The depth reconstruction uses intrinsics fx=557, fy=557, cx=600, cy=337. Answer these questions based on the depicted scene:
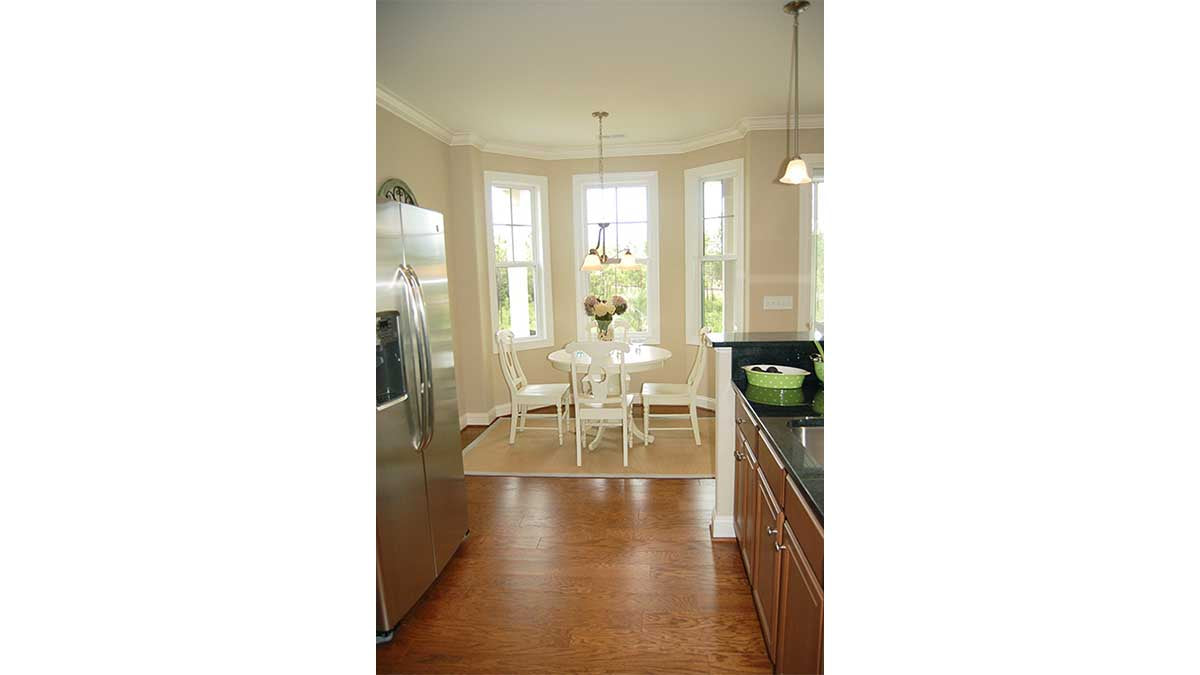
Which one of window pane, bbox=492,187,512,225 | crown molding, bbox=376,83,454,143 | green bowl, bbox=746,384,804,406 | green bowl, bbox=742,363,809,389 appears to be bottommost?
green bowl, bbox=746,384,804,406

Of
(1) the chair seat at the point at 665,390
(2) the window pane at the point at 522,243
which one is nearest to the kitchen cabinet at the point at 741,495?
(1) the chair seat at the point at 665,390

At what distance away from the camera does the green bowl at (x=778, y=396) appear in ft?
6.97

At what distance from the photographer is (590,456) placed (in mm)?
4082

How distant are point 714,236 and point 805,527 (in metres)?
4.21

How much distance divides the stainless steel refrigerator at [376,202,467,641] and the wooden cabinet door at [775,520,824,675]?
51.7 inches

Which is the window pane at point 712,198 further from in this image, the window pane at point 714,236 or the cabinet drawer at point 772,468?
the cabinet drawer at point 772,468

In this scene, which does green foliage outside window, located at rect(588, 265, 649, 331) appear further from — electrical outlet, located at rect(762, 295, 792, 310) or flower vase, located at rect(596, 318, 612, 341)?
electrical outlet, located at rect(762, 295, 792, 310)

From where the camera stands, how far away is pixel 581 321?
566 centimetres

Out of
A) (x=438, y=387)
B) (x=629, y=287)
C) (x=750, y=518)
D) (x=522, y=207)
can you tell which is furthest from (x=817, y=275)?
(x=438, y=387)

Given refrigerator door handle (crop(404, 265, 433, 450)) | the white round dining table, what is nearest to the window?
the white round dining table

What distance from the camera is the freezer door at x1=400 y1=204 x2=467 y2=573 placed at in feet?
7.47
